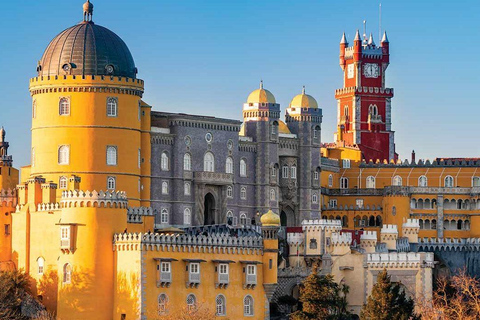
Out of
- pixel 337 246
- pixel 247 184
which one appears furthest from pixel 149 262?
pixel 247 184

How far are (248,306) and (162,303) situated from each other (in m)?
8.24

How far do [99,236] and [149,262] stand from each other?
381 cm

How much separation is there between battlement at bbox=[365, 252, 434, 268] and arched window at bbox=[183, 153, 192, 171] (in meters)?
17.2

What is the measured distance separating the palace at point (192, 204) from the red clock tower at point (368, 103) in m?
13.1

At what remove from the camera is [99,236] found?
10281 cm

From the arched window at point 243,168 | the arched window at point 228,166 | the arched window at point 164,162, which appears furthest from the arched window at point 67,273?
the arched window at point 243,168

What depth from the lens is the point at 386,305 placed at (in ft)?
353

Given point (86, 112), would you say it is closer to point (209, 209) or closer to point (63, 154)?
point (63, 154)

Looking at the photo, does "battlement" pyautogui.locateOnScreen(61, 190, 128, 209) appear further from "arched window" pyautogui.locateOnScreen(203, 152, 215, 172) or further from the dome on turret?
"arched window" pyautogui.locateOnScreen(203, 152, 215, 172)

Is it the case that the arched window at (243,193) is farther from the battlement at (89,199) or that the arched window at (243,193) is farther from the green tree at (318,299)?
the battlement at (89,199)

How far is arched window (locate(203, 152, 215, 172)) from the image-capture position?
127562 mm

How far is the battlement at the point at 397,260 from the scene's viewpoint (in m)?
118

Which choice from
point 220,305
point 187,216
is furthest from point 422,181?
point 220,305

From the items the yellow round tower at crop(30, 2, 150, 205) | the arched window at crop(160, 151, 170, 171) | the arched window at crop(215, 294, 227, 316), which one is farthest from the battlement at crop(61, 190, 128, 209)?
the arched window at crop(160, 151, 170, 171)
